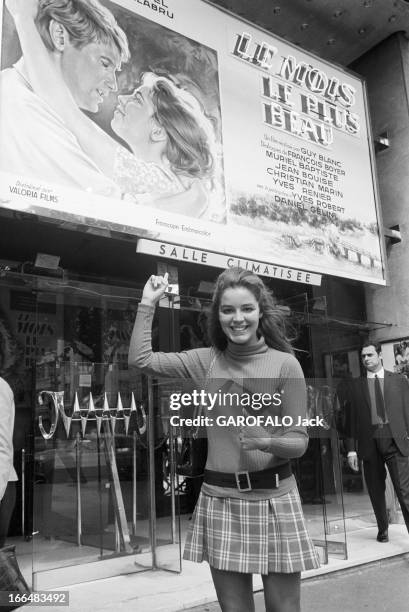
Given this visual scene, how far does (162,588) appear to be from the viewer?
3.91 metres

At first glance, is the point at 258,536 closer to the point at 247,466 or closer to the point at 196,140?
the point at 247,466

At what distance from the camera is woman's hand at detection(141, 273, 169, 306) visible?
1.88 metres

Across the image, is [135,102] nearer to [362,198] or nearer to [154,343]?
[154,343]

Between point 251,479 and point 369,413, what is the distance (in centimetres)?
372

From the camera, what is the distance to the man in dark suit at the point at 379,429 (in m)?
5.02

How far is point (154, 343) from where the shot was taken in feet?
15.5

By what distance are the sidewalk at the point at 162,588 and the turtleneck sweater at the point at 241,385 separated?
2.18m

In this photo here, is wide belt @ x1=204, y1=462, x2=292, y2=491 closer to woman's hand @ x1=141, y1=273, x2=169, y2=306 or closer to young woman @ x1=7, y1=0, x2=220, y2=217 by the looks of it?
woman's hand @ x1=141, y1=273, x2=169, y2=306

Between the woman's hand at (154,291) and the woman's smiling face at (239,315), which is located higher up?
the woman's hand at (154,291)

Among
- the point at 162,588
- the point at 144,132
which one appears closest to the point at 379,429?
the point at 162,588

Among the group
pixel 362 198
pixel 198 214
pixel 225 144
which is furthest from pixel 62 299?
pixel 362 198

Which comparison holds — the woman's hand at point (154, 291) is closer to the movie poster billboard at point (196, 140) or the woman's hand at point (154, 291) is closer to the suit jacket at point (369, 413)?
the movie poster billboard at point (196, 140)

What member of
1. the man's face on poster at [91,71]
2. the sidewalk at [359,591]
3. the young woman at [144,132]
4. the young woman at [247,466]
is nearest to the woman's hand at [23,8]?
Answer: the young woman at [144,132]

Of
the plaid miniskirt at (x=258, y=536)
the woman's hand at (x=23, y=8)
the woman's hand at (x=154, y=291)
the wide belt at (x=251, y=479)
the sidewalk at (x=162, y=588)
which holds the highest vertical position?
the woman's hand at (x=23, y=8)
